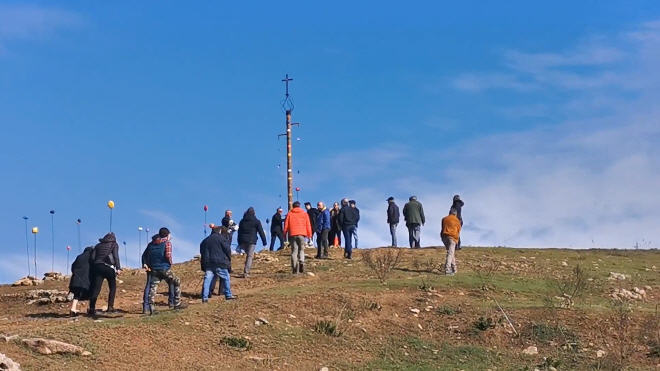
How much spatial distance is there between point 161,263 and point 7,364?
5.44 metres

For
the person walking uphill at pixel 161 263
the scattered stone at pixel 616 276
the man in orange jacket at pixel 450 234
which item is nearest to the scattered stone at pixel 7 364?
the person walking uphill at pixel 161 263

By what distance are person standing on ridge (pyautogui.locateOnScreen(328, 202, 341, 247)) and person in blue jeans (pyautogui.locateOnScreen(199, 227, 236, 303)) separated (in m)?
9.15

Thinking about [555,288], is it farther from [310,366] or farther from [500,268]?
[310,366]

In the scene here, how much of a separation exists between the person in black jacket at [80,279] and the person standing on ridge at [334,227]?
10771 mm

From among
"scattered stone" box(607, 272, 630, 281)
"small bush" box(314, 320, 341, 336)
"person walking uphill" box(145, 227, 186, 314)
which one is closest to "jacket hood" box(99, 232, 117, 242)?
"person walking uphill" box(145, 227, 186, 314)

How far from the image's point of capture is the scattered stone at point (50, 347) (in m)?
14.8

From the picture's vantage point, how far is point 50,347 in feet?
48.8

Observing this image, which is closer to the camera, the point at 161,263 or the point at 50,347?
the point at 50,347

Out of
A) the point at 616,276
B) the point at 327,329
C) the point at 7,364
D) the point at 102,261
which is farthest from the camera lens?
the point at 616,276

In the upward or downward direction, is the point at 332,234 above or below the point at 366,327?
above

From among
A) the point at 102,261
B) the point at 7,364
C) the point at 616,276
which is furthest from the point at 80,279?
the point at 616,276

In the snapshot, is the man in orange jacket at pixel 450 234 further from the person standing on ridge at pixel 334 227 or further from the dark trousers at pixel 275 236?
the dark trousers at pixel 275 236

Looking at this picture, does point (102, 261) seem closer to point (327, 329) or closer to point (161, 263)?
point (161, 263)

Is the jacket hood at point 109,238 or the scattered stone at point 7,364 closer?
the scattered stone at point 7,364
